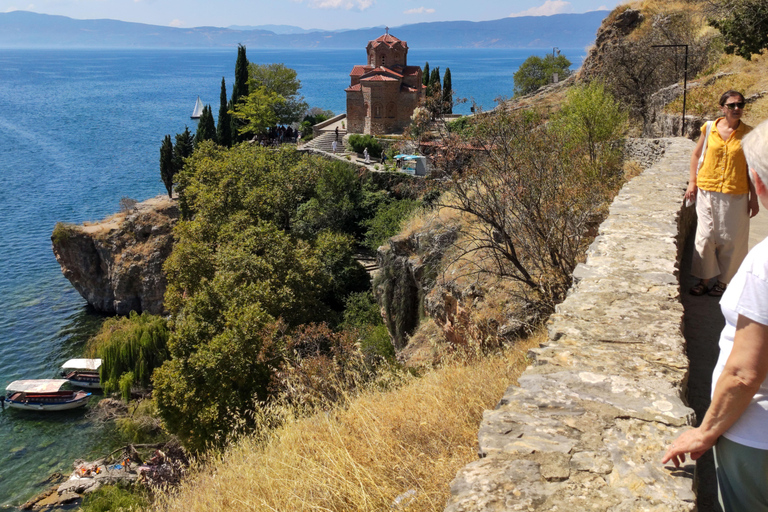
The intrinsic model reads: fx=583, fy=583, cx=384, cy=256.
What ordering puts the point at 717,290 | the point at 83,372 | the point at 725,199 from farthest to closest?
the point at 83,372
the point at 717,290
the point at 725,199

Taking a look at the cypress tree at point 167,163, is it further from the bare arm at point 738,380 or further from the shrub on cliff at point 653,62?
the bare arm at point 738,380

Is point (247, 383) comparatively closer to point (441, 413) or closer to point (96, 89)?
point (441, 413)

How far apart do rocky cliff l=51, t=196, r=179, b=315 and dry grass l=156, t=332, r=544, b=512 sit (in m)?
29.9

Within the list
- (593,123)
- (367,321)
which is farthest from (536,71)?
(593,123)

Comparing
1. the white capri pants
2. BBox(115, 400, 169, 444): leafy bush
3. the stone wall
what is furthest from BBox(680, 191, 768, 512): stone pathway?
BBox(115, 400, 169, 444): leafy bush

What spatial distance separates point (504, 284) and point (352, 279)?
17510 millimetres

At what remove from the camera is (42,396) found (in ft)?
75.9

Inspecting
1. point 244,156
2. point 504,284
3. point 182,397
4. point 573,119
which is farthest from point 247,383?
point 244,156

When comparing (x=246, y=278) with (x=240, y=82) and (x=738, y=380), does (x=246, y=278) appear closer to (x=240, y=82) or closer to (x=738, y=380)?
(x=738, y=380)

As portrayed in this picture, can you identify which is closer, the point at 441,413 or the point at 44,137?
the point at 441,413

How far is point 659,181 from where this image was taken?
26.2 ft

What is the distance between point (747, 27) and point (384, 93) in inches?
1070

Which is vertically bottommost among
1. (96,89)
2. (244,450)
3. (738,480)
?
(244,450)

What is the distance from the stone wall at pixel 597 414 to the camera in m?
2.66
